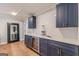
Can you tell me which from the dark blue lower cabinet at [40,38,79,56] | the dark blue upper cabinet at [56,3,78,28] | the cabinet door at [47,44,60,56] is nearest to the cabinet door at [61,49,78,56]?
the dark blue lower cabinet at [40,38,79,56]

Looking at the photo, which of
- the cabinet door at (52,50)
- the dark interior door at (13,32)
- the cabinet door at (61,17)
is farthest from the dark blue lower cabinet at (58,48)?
the dark interior door at (13,32)

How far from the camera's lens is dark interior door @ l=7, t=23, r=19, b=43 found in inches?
96.6

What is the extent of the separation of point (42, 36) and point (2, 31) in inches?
45.0

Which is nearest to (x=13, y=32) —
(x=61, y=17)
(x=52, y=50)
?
(x=52, y=50)

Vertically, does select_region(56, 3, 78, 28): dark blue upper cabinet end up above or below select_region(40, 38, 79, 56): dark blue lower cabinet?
above

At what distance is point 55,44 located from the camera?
252 cm

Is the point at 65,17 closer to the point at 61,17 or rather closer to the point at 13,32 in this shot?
the point at 61,17

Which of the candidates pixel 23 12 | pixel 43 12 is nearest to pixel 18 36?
pixel 23 12

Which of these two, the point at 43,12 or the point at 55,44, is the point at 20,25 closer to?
the point at 43,12

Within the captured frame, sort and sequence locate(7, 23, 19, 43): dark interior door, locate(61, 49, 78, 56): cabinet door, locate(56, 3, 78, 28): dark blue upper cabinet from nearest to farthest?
locate(61, 49, 78, 56): cabinet door
locate(56, 3, 78, 28): dark blue upper cabinet
locate(7, 23, 19, 43): dark interior door

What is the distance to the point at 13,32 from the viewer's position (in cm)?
251

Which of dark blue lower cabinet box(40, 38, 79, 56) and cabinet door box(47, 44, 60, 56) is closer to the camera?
dark blue lower cabinet box(40, 38, 79, 56)

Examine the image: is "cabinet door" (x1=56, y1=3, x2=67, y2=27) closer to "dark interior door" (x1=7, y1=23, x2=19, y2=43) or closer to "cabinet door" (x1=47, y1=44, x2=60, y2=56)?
"cabinet door" (x1=47, y1=44, x2=60, y2=56)

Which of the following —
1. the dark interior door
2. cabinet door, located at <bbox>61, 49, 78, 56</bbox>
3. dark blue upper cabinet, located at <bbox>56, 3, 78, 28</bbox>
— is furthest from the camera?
the dark interior door
